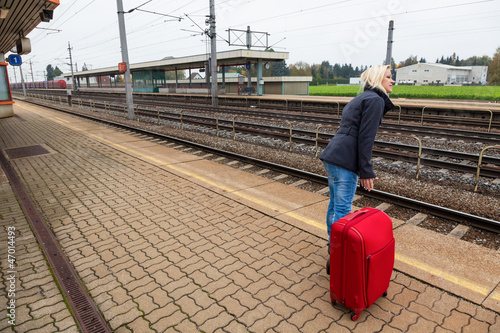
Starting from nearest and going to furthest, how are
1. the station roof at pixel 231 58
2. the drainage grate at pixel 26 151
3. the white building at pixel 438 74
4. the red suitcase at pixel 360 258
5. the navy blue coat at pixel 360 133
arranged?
the red suitcase at pixel 360 258 → the navy blue coat at pixel 360 133 → the drainage grate at pixel 26 151 → the station roof at pixel 231 58 → the white building at pixel 438 74

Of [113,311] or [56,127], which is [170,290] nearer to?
[113,311]

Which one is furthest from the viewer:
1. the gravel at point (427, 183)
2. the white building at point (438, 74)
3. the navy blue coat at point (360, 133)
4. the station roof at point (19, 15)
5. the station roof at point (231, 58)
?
the white building at point (438, 74)

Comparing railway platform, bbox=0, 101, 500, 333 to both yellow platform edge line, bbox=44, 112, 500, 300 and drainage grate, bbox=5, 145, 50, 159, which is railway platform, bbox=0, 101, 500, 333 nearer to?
yellow platform edge line, bbox=44, 112, 500, 300

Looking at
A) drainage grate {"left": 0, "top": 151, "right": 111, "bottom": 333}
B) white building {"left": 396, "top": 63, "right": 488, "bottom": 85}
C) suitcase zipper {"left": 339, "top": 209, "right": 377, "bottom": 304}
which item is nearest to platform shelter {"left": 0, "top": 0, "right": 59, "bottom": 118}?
drainage grate {"left": 0, "top": 151, "right": 111, "bottom": 333}

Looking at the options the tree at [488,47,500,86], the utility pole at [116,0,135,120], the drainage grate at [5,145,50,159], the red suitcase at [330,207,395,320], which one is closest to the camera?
the red suitcase at [330,207,395,320]

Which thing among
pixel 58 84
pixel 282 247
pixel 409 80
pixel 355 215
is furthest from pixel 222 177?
pixel 409 80

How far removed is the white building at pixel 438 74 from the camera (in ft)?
304

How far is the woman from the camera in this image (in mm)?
2803

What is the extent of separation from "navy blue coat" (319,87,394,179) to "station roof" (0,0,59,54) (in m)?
8.62

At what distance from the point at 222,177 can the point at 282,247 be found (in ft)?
10.6

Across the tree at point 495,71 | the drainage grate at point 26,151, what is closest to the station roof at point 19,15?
the drainage grate at point 26,151

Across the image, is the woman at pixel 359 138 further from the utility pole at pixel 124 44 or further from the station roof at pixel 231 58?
the station roof at pixel 231 58

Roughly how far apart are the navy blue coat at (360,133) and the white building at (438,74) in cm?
10681

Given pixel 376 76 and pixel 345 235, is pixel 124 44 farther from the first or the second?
pixel 345 235
